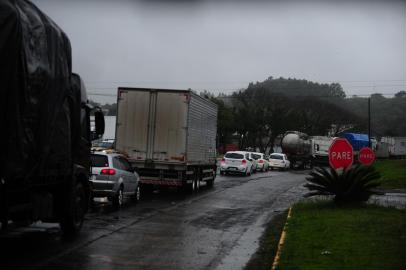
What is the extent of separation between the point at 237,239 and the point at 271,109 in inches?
2662

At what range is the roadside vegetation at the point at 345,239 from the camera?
886 centimetres

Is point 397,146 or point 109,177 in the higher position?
point 397,146

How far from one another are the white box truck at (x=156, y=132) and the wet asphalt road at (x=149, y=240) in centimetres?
305

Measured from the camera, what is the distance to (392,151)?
3563 inches

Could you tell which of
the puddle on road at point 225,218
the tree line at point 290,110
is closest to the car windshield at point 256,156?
the tree line at point 290,110

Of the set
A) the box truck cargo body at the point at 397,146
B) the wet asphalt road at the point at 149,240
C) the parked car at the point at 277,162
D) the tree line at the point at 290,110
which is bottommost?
the wet asphalt road at the point at 149,240

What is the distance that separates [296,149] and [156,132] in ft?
121

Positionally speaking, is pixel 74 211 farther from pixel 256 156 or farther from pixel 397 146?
pixel 397 146

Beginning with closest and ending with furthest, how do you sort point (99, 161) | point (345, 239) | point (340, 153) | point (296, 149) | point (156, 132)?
1. point (345, 239)
2. point (340, 153)
3. point (99, 161)
4. point (156, 132)
5. point (296, 149)

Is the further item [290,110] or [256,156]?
[290,110]

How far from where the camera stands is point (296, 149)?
189 feet

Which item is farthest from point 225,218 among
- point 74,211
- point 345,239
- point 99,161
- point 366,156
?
point 366,156

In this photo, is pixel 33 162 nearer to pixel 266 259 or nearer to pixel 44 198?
pixel 44 198

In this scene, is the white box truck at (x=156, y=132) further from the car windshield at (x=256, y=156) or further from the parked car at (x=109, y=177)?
the car windshield at (x=256, y=156)
